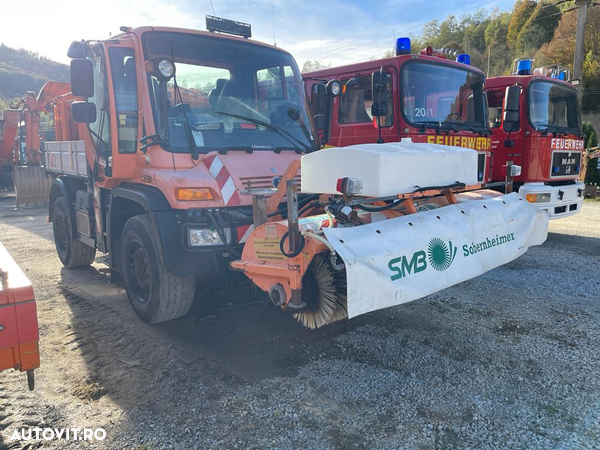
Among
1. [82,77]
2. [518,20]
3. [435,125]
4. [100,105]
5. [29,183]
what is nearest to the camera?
[82,77]

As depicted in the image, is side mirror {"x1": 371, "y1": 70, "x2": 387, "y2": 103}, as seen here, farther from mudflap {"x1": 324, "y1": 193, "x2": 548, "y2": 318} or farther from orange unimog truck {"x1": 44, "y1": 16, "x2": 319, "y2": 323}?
mudflap {"x1": 324, "y1": 193, "x2": 548, "y2": 318}

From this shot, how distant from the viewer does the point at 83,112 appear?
4047 mm

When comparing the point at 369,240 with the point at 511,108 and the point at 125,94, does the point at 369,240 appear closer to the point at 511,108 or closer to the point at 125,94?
the point at 125,94

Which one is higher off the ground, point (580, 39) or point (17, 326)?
point (580, 39)

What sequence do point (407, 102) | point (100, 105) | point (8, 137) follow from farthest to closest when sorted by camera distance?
point (8, 137), point (407, 102), point (100, 105)

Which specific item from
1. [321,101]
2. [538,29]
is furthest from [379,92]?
[538,29]

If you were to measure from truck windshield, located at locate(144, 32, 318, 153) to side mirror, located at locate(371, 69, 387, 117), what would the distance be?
1012 millimetres

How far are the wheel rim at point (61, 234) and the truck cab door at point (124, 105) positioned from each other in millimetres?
2491

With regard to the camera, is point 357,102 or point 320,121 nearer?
point 320,121

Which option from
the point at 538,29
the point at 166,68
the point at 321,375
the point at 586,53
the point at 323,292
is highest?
the point at 538,29

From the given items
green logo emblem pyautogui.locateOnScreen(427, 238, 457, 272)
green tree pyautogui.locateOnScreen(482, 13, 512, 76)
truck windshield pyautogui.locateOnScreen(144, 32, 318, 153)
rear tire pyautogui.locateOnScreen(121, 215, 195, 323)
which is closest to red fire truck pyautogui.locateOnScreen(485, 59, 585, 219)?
truck windshield pyautogui.locateOnScreen(144, 32, 318, 153)

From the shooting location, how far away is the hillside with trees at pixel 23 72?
205ft

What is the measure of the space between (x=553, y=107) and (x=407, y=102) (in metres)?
3.55

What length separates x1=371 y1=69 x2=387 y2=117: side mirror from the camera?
4969 mm
